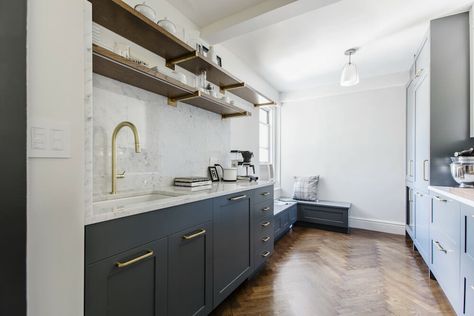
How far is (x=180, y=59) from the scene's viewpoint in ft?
6.22

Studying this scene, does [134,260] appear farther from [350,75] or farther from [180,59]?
[350,75]

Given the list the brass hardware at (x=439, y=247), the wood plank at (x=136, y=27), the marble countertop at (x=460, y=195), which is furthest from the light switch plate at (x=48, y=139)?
the brass hardware at (x=439, y=247)

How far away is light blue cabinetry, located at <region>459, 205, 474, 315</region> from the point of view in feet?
4.56

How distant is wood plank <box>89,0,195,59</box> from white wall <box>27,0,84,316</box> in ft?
1.69

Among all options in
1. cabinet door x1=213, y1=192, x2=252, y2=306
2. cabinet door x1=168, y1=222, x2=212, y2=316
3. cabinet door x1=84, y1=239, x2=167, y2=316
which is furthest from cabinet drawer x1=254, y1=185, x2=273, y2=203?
cabinet door x1=84, y1=239, x2=167, y2=316

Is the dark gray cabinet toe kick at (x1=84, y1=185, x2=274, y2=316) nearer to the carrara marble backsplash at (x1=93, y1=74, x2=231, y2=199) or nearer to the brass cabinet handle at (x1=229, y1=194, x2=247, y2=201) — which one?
the brass cabinet handle at (x1=229, y1=194, x2=247, y2=201)

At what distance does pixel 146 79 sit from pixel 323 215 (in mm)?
3381

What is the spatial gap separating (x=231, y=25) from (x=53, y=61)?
5.60 ft

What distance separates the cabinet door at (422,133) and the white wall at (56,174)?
2.97 metres

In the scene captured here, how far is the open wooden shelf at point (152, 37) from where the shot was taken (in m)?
1.32

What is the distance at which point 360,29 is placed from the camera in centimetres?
234

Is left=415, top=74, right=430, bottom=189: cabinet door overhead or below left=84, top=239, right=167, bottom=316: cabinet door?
overhead

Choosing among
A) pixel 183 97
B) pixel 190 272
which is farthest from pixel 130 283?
pixel 183 97

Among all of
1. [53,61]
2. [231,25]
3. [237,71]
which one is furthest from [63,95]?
[237,71]
